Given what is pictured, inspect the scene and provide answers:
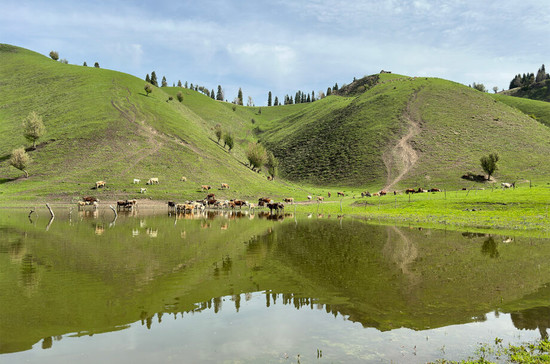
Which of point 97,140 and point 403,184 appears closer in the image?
point 97,140

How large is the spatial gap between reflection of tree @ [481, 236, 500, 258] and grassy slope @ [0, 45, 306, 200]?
206 ft

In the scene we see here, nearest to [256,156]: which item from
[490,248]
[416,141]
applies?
[416,141]

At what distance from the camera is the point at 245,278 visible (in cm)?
1734

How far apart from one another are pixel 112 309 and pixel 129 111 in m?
120

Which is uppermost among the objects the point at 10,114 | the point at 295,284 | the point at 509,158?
the point at 10,114

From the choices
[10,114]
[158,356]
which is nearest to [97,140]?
[10,114]

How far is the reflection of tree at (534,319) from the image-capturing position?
1135 centimetres

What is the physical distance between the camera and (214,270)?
1870 centimetres

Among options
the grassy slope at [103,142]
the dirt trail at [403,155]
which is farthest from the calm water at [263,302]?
the dirt trail at [403,155]

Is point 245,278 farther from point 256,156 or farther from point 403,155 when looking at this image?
point 403,155

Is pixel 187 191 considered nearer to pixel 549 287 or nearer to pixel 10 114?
pixel 549 287

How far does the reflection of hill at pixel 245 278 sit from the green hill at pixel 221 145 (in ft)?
185

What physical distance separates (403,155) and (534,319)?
117 m

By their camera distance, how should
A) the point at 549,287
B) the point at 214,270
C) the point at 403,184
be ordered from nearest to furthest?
the point at 549,287 < the point at 214,270 < the point at 403,184
